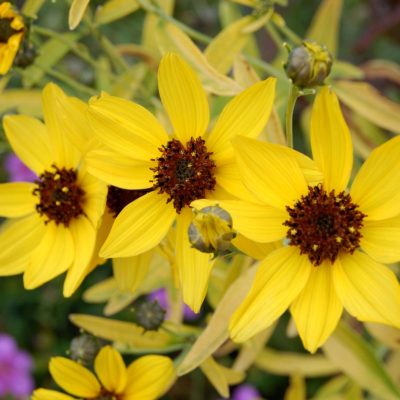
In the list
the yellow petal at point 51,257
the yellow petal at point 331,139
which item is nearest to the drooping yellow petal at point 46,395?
the yellow petal at point 51,257

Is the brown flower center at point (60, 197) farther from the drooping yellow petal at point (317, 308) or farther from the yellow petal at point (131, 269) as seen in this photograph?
the drooping yellow petal at point (317, 308)

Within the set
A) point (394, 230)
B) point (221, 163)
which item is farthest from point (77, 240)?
point (394, 230)

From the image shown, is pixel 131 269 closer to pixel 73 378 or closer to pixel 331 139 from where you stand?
pixel 73 378

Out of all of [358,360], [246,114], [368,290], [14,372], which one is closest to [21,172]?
[14,372]

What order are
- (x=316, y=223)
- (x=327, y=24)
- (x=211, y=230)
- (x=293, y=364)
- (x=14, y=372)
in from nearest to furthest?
(x=211, y=230) → (x=316, y=223) → (x=327, y=24) → (x=293, y=364) → (x=14, y=372)

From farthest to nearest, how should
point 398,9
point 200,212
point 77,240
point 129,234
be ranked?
point 398,9
point 77,240
point 129,234
point 200,212

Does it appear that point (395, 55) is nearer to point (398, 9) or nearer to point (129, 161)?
Answer: point (398, 9)

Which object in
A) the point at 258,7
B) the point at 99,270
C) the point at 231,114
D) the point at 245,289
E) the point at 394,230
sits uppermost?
the point at 258,7
